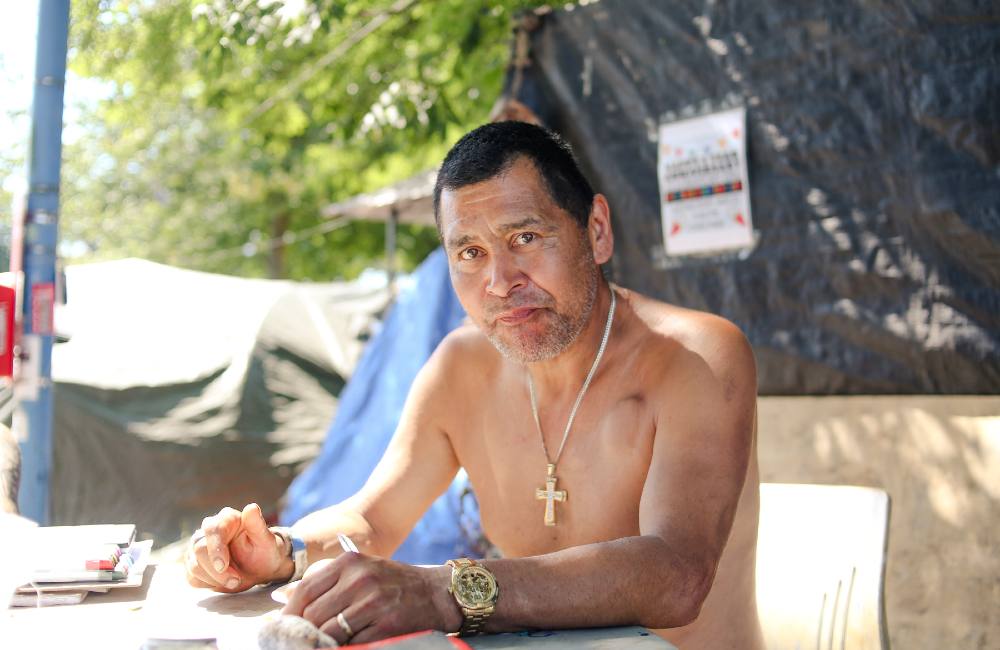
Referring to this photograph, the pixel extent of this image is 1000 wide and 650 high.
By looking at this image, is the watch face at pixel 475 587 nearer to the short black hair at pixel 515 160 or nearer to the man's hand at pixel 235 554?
the man's hand at pixel 235 554

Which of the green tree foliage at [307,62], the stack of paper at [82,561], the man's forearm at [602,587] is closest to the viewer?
the man's forearm at [602,587]

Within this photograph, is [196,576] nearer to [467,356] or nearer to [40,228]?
[467,356]

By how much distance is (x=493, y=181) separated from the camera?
2068mm

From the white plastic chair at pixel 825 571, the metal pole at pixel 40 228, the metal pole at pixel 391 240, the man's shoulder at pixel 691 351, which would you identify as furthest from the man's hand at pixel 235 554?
the metal pole at pixel 391 240

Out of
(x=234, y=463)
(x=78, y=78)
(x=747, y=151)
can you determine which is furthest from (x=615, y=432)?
(x=234, y=463)

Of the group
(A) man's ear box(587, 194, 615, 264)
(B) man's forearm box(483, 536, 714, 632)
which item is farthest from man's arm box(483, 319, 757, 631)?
(A) man's ear box(587, 194, 615, 264)

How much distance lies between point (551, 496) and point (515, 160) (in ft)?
2.45

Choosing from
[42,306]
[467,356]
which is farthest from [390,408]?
[467,356]

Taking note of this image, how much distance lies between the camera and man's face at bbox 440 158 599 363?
206 centimetres

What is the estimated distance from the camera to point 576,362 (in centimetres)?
225

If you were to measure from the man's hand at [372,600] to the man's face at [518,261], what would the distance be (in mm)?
818

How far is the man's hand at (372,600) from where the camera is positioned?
1.29m

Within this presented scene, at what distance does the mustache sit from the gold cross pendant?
369mm

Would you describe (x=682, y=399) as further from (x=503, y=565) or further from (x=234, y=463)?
(x=234, y=463)
